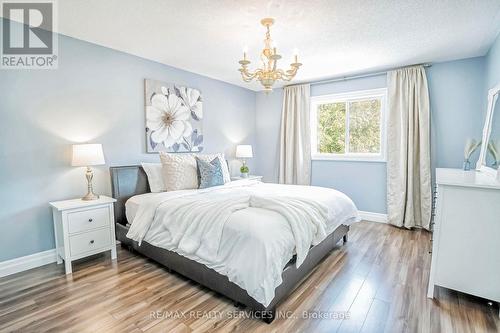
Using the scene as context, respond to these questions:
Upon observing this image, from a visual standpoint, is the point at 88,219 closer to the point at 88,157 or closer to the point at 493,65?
the point at 88,157

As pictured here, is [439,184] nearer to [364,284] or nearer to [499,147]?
[499,147]

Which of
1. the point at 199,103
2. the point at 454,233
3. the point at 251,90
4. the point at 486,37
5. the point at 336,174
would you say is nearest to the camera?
the point at 454,233

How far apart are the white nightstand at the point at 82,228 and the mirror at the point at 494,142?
393 centimetres

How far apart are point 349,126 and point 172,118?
3.08 m

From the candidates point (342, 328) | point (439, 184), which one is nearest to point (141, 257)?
point (342, 328)

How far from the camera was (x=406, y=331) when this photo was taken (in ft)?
5.44

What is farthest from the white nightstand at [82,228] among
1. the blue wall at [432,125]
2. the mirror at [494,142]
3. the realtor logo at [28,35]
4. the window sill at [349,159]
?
the mirror at [494,142]

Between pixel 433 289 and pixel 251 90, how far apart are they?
4.51 meters

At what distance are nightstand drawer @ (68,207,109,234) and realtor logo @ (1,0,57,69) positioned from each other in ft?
5.25

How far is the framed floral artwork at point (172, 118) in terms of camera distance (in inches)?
137

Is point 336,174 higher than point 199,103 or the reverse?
the reverse

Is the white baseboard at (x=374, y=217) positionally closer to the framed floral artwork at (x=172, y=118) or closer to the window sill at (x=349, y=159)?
the window sill at (x=349, y=159)

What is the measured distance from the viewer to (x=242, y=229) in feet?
6.07

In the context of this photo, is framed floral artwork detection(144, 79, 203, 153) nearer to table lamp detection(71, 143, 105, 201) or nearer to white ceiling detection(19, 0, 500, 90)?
white ceiling detection(19, 0, 500, 90)
